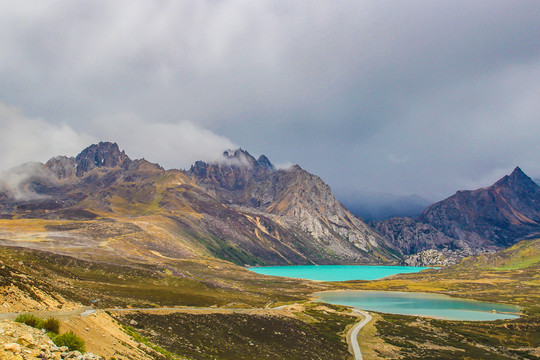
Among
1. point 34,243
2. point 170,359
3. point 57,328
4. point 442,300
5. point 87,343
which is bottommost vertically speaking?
point 442,300

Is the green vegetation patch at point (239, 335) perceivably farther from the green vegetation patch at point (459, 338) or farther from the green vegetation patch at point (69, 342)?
the green vegetation patch at point (69, 342)

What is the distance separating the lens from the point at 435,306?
160m

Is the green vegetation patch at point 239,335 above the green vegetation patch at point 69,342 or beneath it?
beneath

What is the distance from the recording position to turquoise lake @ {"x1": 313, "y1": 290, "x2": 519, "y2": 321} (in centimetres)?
13400

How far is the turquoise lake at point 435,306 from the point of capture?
13400 centimetres

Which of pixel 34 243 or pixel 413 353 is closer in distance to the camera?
pixel 413 353

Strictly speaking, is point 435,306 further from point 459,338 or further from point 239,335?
point 239,335

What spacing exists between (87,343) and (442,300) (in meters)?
192

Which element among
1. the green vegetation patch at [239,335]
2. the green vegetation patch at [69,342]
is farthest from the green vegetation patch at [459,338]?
the green vegetation patch at [69,342]

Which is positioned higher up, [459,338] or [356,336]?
[356,336]

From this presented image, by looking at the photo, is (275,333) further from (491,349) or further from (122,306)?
(491,349)

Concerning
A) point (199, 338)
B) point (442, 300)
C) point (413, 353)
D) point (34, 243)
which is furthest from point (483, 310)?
point (34, 243)

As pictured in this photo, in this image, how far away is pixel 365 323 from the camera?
103812 mm

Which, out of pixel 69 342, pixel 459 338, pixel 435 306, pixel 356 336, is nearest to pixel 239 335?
pixel 356 336
